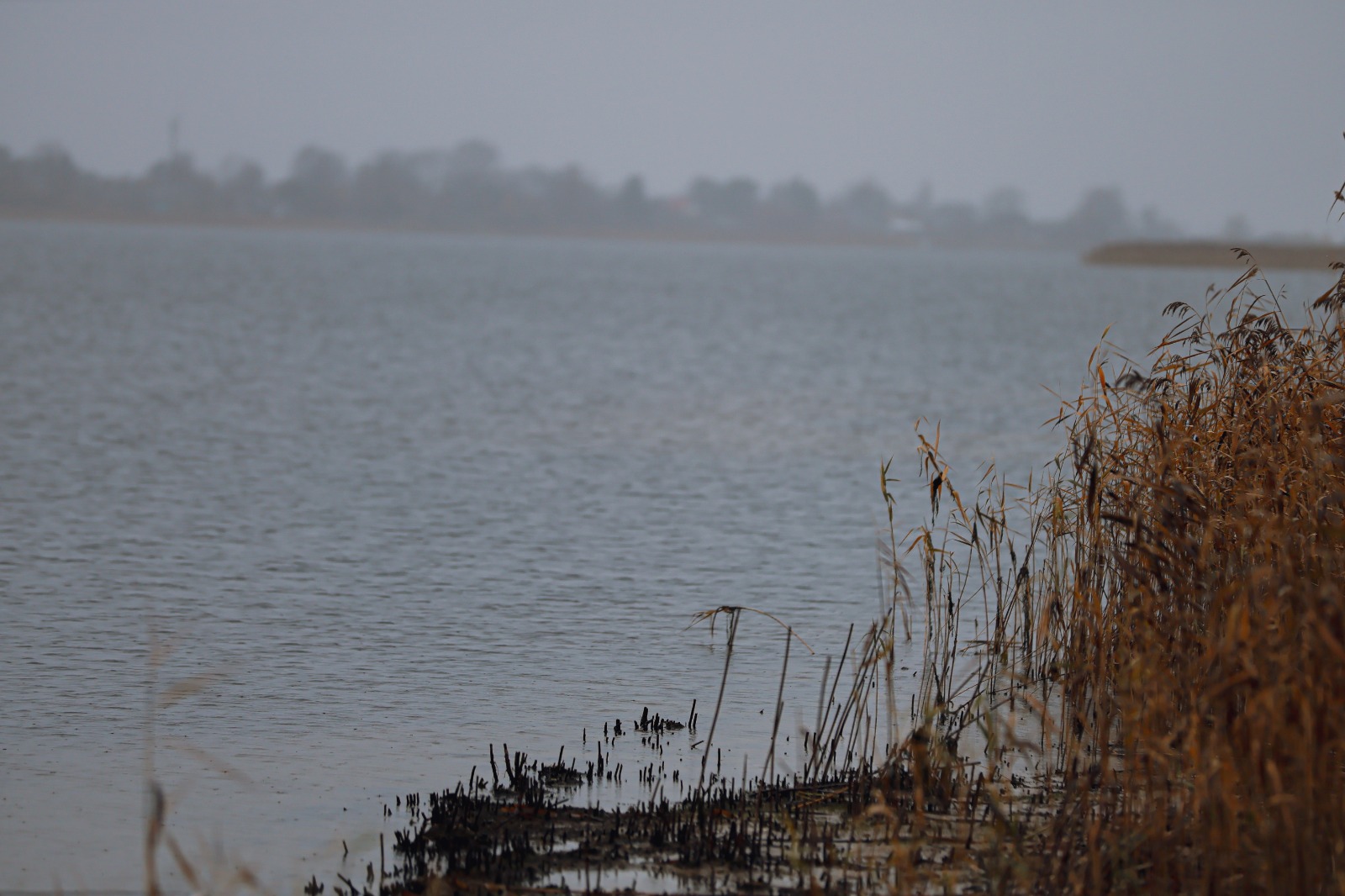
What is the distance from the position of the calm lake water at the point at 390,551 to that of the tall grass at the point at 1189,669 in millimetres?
A: 1684

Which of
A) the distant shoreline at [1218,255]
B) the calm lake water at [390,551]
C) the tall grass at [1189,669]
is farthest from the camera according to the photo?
the distant shoreline at [1218,255]

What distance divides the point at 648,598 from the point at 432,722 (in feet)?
12.4

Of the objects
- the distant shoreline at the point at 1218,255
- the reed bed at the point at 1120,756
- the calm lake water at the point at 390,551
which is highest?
the distant shoreline at the point at 1218,255

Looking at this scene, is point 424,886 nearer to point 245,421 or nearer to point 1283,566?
point 1283,566

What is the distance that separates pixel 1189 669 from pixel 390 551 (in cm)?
907

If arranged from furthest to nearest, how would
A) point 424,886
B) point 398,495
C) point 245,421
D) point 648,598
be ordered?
point 245,421
point 398,495
point 648,598
point 424,886

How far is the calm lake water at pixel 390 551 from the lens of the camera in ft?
24.6

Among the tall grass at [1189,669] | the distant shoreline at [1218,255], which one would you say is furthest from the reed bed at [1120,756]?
the distant shoreline at [1218,255]

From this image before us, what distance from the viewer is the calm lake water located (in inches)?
296

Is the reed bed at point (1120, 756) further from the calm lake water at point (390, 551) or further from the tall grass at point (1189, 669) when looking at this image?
the calm lake water at point (390, 551)

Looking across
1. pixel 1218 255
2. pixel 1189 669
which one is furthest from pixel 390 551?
pixel 1218 255

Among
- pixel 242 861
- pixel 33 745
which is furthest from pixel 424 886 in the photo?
pixel 33 745

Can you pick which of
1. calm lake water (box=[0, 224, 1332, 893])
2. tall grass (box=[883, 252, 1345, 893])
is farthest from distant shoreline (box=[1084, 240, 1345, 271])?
tall grass (box=[883, 252, 1345, 893])

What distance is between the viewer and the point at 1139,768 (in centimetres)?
575
